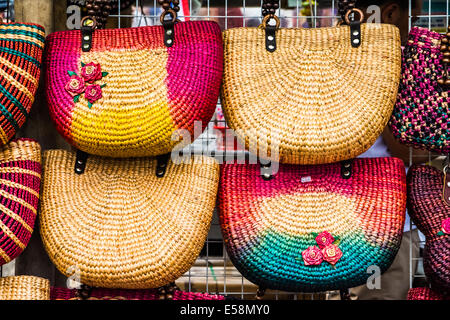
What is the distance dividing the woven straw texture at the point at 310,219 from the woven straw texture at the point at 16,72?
47cm

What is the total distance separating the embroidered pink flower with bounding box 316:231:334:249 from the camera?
4.05 feet

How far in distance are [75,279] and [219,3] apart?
1.01m

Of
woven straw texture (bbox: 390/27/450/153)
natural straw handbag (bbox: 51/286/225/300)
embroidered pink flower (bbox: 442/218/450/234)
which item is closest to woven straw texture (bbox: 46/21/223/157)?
natural straw handbag (bbox: 51/286/225/300)

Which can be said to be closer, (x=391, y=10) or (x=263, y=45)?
(x=263, y=45)

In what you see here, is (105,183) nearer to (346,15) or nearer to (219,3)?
(346,15)

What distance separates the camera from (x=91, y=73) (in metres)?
1.20

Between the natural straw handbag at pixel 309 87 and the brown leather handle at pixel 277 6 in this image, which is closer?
the natural straw handbag at pixel 309 87

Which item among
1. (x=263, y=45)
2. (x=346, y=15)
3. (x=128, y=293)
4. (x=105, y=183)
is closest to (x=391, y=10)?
(x=346, y=15)

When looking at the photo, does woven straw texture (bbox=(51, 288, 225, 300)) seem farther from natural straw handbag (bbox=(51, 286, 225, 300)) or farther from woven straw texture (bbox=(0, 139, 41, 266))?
woven straw texture (bbox=(0, 139, 41, 266))

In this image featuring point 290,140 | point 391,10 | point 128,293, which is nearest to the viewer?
point 290,140

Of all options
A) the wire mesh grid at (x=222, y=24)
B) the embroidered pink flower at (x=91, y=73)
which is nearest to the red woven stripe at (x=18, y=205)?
the embroidered pink flower at (x=91, y=73)

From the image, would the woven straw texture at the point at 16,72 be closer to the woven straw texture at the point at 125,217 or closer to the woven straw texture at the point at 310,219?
the woven straw texture at the point at 125,217

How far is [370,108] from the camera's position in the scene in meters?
1.21

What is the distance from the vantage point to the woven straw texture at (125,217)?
1.19 meters
